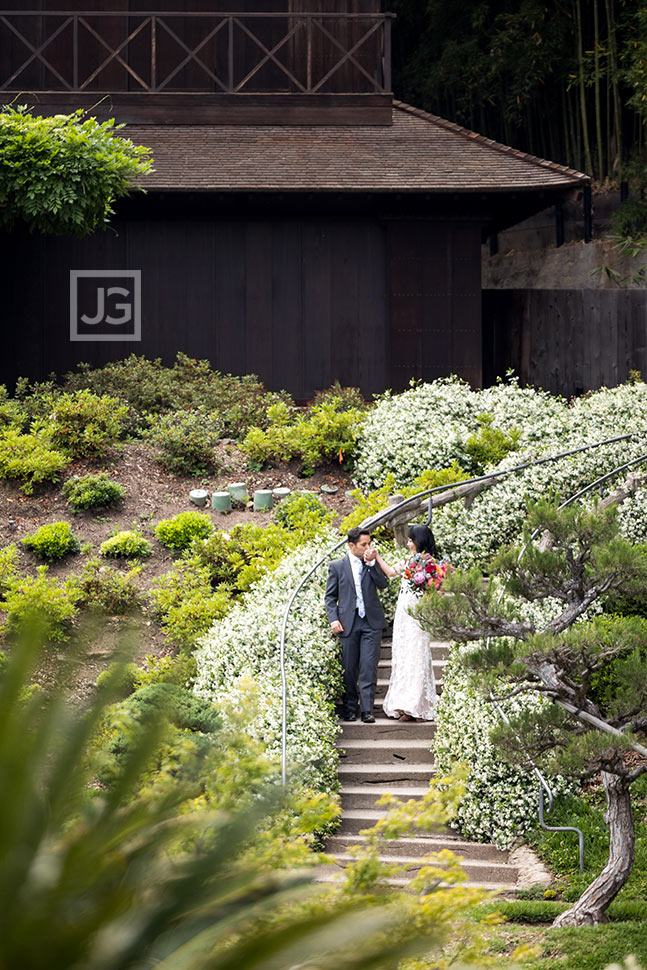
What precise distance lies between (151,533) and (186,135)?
28.0 feet

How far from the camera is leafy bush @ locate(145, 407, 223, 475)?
16.2 meters

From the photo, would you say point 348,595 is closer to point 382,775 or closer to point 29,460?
point 382,775

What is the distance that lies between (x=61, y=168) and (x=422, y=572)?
8.76m

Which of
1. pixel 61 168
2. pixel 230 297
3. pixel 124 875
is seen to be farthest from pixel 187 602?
pixel 124 875

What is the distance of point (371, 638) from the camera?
37.7ft

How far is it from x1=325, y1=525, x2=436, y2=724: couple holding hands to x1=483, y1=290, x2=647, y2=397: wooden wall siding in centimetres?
1009

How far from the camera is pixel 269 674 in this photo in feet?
36.7

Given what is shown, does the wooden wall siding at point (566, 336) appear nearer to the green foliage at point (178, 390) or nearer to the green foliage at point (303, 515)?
the green foliage at point (178, 390)

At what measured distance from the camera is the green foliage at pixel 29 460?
15305mm

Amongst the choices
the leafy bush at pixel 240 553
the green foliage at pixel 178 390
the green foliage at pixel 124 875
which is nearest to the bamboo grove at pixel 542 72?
the green foliage at pixel 178 390

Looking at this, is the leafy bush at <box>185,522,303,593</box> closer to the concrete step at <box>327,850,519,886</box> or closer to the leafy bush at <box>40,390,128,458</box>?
the leafy bush at <box>40,390,128,458</box>

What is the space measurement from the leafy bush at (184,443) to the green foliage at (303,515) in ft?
4.87

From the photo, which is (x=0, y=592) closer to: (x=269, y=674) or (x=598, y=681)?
(x=269, y=674)

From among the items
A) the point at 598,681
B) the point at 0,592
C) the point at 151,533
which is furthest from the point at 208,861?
the point at 151,533
